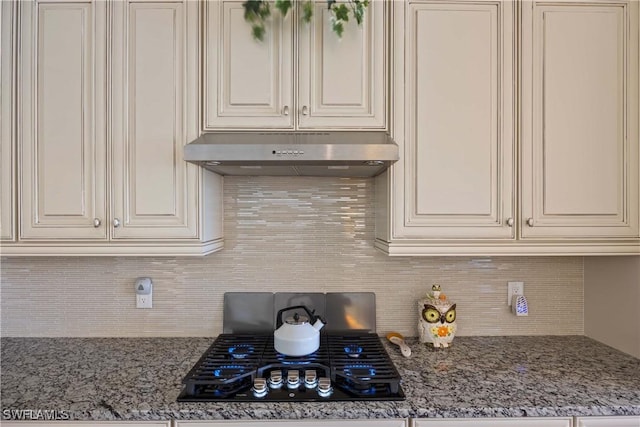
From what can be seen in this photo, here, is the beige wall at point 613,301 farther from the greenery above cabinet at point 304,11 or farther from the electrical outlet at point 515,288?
the greenery above cabinet at point 304,11

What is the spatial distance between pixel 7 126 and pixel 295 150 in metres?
1.13

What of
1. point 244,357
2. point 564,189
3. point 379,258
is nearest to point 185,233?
point 244,357

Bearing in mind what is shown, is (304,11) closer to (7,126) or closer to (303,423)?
(7,126)

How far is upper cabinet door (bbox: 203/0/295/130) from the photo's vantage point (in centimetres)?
140

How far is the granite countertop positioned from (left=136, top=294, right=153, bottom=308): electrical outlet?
153 mm

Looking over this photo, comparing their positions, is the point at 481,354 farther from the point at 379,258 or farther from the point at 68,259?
the point at 68,259

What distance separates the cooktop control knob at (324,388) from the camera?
116cm

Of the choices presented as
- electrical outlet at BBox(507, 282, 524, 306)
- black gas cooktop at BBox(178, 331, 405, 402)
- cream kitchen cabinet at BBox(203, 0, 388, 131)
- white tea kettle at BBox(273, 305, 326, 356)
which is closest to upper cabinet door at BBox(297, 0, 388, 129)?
cream kitchen cabinet at BBox(203, 0, 388, 131)

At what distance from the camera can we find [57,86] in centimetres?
141

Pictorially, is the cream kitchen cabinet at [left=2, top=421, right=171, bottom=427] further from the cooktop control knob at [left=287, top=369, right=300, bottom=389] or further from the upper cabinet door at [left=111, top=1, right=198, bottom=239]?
the upper cabinet door at [left=111, top=1, right=198, bottom=239]

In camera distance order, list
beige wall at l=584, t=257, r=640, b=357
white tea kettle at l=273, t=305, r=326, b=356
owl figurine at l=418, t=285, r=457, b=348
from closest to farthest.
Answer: white tea kettle at l=273, t=305, r=326, b=356
beige wall at l=584, t=257, r=640, b=357
owl figurine at l=418, t=285, r=457, b=348

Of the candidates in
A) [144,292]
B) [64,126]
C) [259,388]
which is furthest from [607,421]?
[64,126]

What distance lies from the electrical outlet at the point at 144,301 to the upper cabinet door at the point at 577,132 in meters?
1.63

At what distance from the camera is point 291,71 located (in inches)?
55.4
